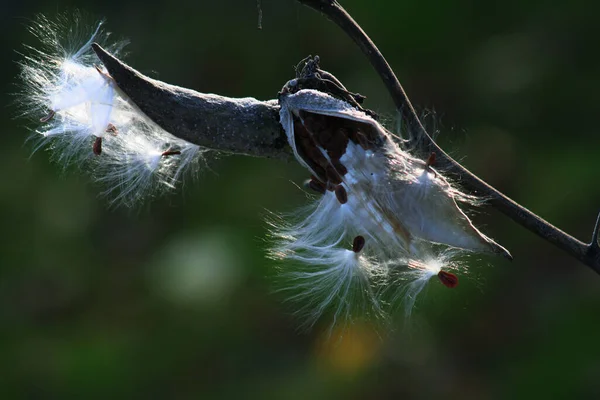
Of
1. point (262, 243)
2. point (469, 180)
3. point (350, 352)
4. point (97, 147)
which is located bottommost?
point (350, 352)

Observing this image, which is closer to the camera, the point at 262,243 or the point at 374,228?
the point at 374,228

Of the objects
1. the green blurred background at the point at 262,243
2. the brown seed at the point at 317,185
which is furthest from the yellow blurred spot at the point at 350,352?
the brown seed at the point at 317,185

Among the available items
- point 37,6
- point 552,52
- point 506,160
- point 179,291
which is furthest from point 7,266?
point 552,52

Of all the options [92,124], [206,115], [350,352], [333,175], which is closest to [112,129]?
[92,124]

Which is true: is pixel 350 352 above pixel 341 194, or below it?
below

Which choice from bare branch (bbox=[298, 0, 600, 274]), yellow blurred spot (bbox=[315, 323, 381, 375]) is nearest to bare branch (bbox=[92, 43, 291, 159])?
bare branch (bbox=[298, 0, 600, 274])

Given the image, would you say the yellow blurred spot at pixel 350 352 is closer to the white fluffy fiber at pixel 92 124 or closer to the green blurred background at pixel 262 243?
the green blurred background at pixel 262 243

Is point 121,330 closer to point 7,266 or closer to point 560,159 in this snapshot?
point 7,266

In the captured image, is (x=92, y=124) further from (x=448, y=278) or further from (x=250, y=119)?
(x=448, y=278)
